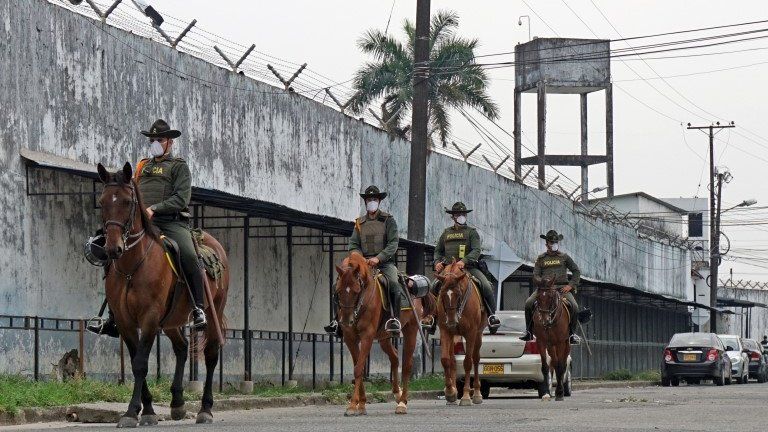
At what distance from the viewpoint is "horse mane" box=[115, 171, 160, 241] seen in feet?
46.3

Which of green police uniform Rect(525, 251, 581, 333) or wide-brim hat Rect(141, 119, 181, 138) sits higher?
wide-brim hat Rect(141, 119, 181, 138)

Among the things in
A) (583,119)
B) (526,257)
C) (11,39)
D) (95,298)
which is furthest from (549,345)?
(583,119)

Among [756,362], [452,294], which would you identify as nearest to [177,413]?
[452,294]

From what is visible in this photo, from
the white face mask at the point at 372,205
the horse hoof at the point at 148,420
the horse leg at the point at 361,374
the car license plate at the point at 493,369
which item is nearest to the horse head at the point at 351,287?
the horse leg at the point at 361,374

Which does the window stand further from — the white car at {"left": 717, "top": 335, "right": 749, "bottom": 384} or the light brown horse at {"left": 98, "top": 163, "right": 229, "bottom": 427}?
the light brown horse at {"left": 98, "top": 163, "right": 229, "bottom": 427}

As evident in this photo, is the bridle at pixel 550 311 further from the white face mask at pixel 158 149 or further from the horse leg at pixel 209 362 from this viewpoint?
the white face mask at pixel 158 149

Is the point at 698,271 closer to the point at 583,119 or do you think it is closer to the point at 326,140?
the point at 583,119

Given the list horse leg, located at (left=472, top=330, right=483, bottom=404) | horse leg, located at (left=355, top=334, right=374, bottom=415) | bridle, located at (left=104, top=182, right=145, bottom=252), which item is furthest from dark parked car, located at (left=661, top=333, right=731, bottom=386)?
bridle, located at (left=104, top=182, right=145, bottom=252)

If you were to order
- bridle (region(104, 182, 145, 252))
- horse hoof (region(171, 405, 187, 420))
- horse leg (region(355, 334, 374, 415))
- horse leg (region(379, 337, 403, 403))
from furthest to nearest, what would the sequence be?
horse leg (region(379, 337, 403, 403)) < horse leg (region(355, 334, 374, 415)) < horse hoof (region(171, 405, 187, 420)) < bridle (region(104, 182, 145, 252))

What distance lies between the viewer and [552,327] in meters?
24.6

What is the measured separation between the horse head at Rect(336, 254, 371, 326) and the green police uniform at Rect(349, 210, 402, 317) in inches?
28.5

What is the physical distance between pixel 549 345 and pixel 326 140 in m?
8.39

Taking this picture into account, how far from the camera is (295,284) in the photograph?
102 ft

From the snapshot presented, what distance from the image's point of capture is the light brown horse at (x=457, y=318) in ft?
70.2
